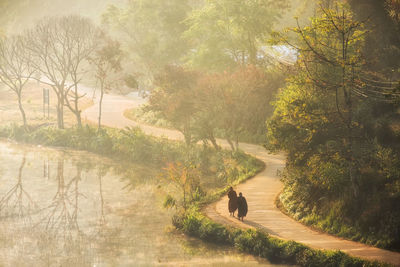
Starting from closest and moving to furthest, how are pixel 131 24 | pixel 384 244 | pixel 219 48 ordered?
pixel 384 244, pixel 219 48, pixel 131 24

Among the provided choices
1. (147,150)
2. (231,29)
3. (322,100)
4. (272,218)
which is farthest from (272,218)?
(231,29)

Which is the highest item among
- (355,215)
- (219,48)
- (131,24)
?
(131,24)

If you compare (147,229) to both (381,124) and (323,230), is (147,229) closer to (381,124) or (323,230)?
(323,230)

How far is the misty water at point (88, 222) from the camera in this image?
19.5 m

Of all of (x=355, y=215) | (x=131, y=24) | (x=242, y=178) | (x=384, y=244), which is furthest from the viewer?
(x=131, y=24)

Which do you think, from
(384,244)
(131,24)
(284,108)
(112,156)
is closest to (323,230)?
(384,244)

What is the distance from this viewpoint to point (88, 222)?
81.6 ft

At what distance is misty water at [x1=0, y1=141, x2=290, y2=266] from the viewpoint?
19500 mm

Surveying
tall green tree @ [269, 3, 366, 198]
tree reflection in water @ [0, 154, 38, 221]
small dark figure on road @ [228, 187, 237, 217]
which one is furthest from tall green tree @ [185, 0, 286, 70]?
small dark figure on road @ [228, 187, 237, 217]

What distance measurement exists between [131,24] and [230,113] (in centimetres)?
3374

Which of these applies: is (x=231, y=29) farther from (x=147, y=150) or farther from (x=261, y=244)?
(x=261, y=244)

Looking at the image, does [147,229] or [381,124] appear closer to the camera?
[147,229]

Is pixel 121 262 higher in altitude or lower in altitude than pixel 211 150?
lower

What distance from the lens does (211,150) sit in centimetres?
3700
